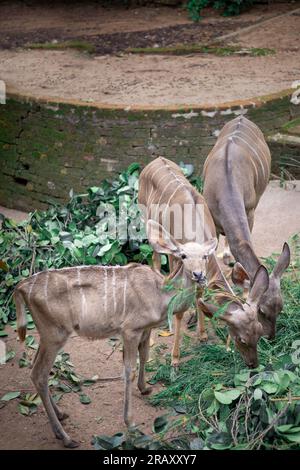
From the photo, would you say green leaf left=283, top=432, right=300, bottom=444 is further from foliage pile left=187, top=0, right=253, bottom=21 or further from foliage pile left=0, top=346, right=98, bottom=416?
foliage pile left=187, top=0, right=253, bottom=21

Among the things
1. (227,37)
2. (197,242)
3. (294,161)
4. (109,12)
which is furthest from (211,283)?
(109,12)

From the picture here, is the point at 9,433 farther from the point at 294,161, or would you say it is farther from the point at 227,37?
the point at 227,37

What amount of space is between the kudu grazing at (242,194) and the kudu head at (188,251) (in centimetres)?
46

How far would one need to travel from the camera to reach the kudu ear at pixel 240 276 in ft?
18.7

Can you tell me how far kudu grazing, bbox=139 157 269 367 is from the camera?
206 inches

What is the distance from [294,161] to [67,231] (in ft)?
9.53

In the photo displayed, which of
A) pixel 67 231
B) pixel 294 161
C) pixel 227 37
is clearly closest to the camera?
pixel 67 231

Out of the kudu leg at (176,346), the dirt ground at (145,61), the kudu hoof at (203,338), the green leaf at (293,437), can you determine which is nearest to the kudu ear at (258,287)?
the kudu leg at (176,346)

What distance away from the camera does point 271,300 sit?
5637mm

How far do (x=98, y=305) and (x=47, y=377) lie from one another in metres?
0.53

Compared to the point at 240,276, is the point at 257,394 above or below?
below

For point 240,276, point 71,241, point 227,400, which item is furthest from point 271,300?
point 71,241

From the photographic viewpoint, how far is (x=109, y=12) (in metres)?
14.0

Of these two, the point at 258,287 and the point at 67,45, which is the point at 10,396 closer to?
the point at 258,287
